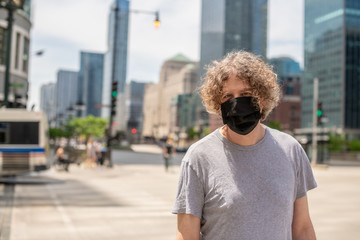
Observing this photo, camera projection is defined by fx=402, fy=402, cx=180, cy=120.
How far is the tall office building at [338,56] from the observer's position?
107562 mm

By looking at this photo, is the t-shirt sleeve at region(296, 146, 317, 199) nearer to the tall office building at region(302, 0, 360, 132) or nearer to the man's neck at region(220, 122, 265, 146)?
the man's neck at region(220, 122, 265, 146)

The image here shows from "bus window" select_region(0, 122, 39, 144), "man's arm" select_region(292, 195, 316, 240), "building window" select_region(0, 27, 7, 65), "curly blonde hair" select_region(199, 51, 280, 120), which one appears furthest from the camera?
"building window" select_region(0, 27, 7, 65)

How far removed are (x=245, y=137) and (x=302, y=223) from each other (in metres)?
0.57

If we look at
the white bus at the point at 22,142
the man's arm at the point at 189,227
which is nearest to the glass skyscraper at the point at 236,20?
the white bus at the point at 22,142

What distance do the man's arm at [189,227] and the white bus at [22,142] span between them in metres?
16.1

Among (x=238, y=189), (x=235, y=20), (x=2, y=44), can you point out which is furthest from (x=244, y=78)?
(x=235, y=20)

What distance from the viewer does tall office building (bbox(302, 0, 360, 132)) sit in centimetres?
10756

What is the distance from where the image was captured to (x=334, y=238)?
6.96 m

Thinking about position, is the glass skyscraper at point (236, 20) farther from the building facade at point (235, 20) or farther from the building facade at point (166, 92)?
the building facade at point (166, 92)

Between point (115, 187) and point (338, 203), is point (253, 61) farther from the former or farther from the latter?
point (115, 187)

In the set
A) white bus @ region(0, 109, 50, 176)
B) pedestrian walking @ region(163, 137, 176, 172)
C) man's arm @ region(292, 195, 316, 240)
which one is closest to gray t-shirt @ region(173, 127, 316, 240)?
man's arm @ region(292, 195, 316, 240)

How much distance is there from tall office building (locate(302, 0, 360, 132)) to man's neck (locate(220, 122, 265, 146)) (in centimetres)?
10913

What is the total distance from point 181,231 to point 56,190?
41.2 ft

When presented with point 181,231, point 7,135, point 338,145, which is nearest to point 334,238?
point 181,231
